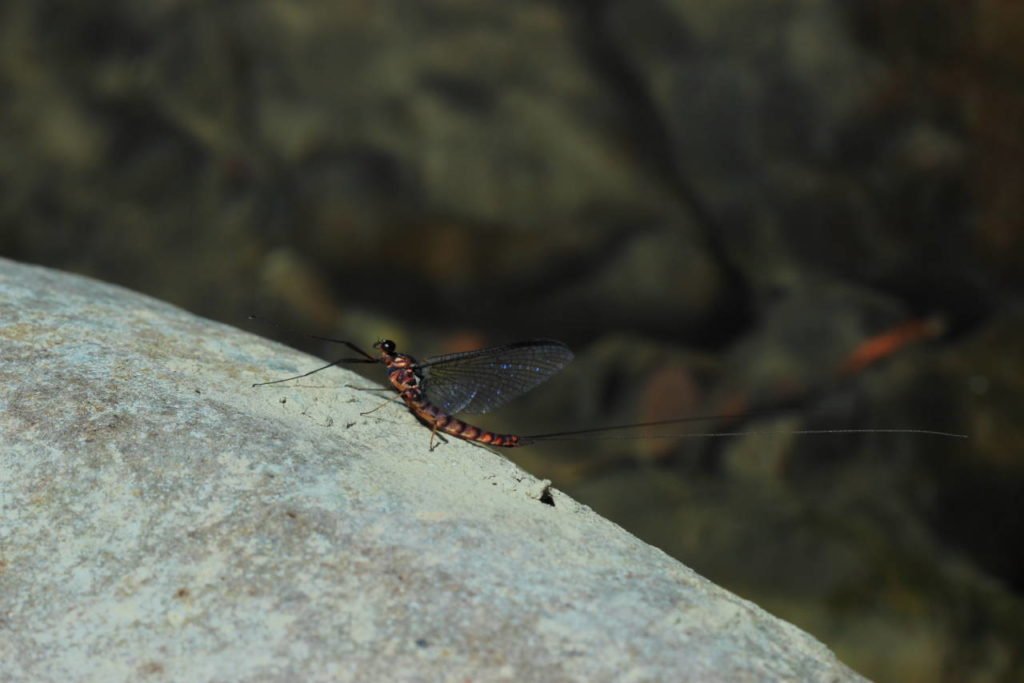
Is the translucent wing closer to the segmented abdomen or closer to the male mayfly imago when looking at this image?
the male mayfly imago

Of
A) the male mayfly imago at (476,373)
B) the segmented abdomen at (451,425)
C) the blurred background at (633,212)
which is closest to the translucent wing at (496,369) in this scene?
the male mayfly imago at (476,373)

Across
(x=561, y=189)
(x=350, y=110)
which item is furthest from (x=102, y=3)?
(x=561, y=189)

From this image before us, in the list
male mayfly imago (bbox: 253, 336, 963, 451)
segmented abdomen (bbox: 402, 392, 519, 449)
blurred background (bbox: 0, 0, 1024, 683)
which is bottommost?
segmented abdomen (bbox: 402, 392, 519, 449)

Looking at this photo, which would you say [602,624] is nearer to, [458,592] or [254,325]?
[458,592]

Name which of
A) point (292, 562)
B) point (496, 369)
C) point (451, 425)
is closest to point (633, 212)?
point (496, 369)

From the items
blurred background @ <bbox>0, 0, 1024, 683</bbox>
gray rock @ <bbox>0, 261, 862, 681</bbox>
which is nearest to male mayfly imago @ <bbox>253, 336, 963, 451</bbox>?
gray rock @ <bbox>0, 261, 862, 681</bbox>

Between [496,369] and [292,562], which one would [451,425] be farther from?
[292,562]
